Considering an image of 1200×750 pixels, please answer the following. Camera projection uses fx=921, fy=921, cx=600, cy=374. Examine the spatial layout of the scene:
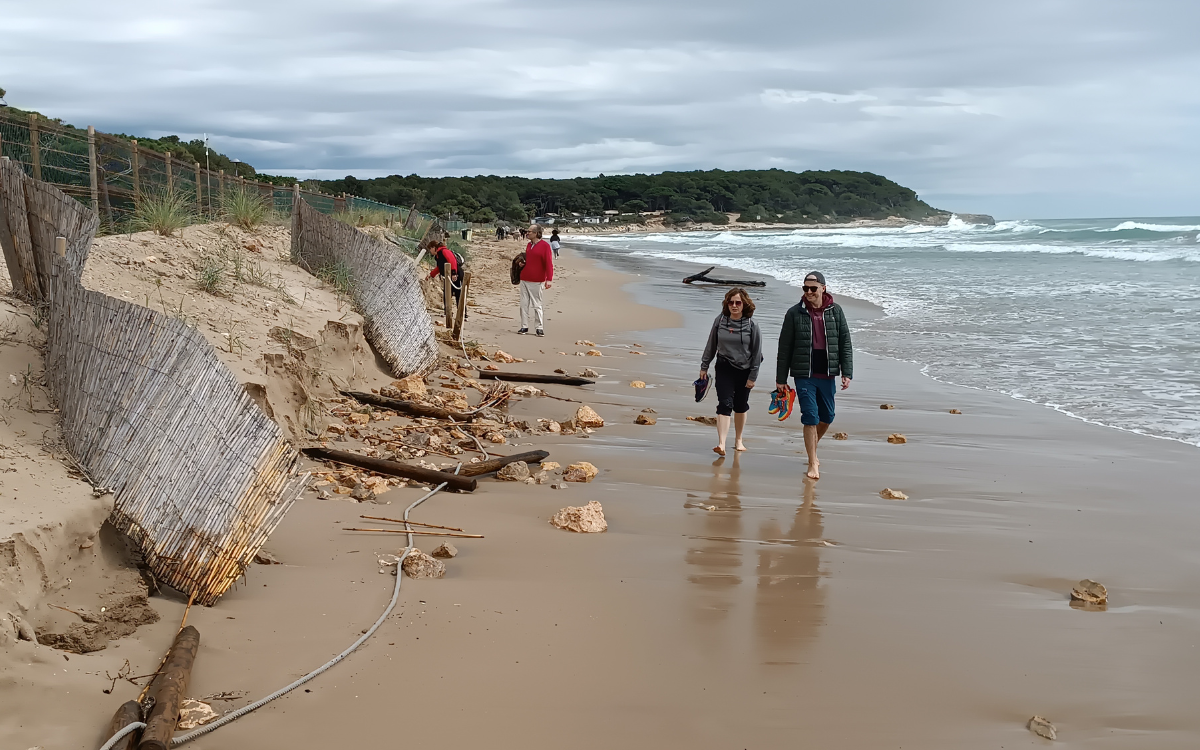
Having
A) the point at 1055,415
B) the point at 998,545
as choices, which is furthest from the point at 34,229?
the point at 1055,415

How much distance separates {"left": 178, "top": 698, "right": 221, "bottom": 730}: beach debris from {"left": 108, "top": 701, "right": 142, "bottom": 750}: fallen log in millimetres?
145

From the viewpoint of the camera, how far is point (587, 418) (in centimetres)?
822

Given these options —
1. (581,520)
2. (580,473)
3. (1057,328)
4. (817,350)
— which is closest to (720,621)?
(581,520)

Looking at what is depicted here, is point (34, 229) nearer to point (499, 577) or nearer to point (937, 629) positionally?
point (499, 577)

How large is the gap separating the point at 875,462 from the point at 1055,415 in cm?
322

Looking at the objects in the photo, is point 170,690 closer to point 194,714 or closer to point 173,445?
point 194,714

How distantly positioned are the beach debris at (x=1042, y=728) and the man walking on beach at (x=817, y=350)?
12.4 ft

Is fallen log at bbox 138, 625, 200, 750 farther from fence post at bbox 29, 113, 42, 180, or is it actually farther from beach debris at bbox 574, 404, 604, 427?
fence post at bbox 29, 113, 42, 180

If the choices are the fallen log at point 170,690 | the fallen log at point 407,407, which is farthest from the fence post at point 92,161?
the fallen log at point 170,690

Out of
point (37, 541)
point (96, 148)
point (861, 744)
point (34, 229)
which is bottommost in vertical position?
point (861, 744)

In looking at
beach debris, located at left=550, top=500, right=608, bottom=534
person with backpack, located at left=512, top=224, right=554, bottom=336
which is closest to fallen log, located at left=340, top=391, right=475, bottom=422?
beach debris, located at left=550, top=500, right=608, bottom=534

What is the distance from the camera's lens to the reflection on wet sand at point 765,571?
13.7 feet

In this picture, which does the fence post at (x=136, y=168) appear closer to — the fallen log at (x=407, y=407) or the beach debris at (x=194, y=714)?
the fallen log at (x=407, y=407)

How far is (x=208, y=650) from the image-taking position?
143 inches
